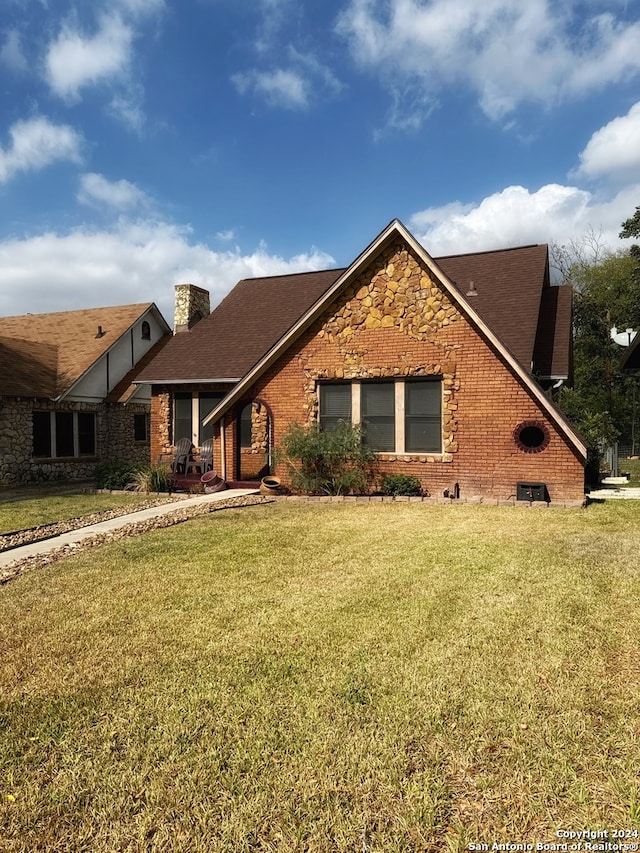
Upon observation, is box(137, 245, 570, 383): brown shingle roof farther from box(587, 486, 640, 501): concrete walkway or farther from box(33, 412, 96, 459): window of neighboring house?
box(33, 412, 96, 459): window of neighboring house

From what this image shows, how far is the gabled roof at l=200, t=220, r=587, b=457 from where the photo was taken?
37.2ft

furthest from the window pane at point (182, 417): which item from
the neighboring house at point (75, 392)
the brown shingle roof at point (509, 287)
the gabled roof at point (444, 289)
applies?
the brown shingle roof at point (509, 287)

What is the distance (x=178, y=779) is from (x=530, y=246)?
18.5 metres

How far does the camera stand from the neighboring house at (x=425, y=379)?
1188 cm

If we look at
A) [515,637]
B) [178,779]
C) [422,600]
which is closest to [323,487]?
[422,600]

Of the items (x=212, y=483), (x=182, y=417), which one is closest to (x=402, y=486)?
(x=212, y=483)

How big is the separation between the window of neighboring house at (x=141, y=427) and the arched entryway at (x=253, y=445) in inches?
340

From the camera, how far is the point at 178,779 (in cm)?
279

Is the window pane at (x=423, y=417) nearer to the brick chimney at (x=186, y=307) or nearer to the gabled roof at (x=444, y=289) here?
the gabled roof at (x=444, y=289)

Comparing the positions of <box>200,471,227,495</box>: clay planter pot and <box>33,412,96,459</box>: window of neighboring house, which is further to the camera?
<box>33,412,96,459</box>: window of neighboring house

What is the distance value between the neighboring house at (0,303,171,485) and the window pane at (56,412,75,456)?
1.5 inches

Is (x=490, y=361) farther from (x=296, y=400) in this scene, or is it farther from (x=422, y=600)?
(x=422, y=600)

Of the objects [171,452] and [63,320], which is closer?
[171,452]

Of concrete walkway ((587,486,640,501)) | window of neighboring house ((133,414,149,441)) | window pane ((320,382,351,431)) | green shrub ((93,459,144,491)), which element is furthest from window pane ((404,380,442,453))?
window of neighboring house ((133,414,149,441))
